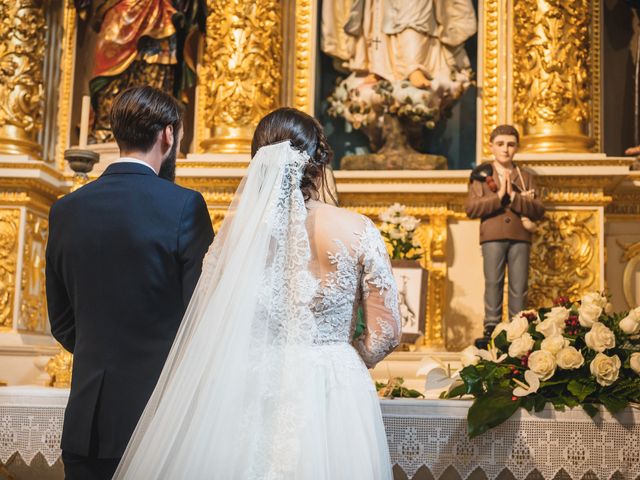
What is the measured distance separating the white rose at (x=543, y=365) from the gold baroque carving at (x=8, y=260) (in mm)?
4792

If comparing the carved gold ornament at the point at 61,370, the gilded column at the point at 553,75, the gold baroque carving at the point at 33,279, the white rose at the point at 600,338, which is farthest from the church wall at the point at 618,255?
the gold baroque carving at the point at 33,279

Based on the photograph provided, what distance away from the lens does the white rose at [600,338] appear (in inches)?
138

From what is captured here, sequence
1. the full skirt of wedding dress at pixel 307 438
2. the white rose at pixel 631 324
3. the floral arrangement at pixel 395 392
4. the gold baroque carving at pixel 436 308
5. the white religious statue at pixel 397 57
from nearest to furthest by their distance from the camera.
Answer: the full skirt of wedding dress at pixel 307 438, the white rose at pixel 631 324, the floral arrangement at pixel 395 392, the gold baroque carving at pixel 436 308, the white religious statue at pixel 397 57

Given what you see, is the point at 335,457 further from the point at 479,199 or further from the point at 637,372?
the point at 479,199

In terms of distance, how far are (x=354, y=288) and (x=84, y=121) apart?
6.27m

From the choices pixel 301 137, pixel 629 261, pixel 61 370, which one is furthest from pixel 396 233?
pixel 301 137

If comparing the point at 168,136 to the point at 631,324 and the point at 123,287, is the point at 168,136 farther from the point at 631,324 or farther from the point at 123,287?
the point at 631,324

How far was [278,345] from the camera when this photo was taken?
8.74 ft

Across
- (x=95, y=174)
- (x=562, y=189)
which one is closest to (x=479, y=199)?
(x=562, y=189)

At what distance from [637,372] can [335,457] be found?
4.71ft

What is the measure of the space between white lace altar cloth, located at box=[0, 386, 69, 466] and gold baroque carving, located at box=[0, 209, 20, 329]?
354 cm

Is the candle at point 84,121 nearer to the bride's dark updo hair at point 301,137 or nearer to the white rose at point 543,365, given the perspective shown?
the white rose at point 543,365

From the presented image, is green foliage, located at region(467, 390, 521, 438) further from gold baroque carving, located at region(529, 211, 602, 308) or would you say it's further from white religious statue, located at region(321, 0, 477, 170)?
white religious statue, located at region(321, 0, 477, 170)

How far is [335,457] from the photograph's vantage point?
2.58 metres
